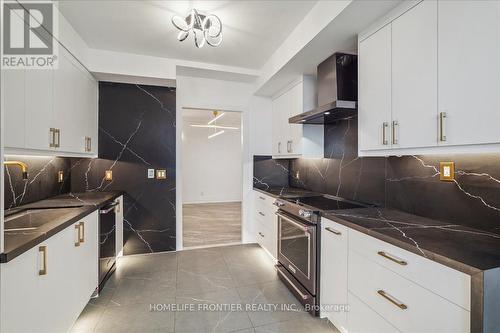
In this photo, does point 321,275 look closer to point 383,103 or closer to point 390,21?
point 383,103

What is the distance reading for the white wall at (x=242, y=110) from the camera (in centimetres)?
337

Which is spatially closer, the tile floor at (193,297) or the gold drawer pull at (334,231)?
the gold drawer pull at (334,231)

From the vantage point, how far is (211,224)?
480 cm

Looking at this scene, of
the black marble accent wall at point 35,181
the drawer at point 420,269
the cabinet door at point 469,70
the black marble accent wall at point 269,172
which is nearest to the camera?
the drawer at point 420,269

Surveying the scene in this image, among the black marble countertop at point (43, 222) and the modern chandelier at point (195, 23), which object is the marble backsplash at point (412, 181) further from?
the black marble countertop at point (43, 222)

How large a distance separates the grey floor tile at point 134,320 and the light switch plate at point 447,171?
7.41 feet

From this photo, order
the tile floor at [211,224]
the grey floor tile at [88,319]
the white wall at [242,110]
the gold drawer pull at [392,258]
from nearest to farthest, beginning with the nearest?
1. the gold drawer pull at [392,258]
2. the grey floor tile at [88,319]
3. the white wall at [242,110]
4. the tile floor at [211,224]

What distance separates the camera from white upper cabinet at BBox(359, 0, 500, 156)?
1100mm

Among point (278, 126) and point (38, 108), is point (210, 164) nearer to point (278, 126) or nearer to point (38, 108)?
point (278, 126)

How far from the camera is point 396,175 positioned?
194 centimetres

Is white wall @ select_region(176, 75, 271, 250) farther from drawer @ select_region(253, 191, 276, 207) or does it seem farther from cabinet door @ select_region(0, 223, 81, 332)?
cabinet door @ select_region(0, 223, 81, 332)

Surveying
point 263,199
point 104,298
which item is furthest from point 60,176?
point 263,199

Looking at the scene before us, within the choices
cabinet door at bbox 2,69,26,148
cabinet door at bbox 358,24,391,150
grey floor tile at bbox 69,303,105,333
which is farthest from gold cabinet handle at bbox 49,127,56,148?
cabinet door at bbox 358,24,391,150

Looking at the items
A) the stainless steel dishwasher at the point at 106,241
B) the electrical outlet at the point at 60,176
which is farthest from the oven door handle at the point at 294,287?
the electrical outlet at the point at 60,176
